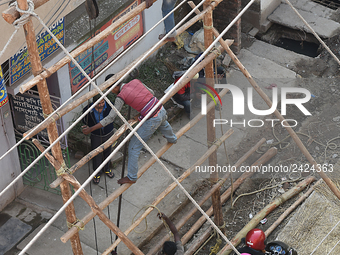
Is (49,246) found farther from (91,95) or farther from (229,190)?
(91,95)

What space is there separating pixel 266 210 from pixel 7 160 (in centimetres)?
432

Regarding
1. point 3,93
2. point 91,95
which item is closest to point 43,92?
point 91,95

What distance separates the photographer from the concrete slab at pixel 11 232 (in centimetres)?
751

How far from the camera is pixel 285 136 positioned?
9.67 meters

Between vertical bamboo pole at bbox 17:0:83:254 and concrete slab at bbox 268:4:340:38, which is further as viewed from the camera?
concrete slab at bbox 268:4:340:38

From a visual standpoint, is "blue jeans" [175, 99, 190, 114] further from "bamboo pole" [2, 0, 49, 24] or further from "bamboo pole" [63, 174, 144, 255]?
"bamboo pole" [2, 0, 49, 24]

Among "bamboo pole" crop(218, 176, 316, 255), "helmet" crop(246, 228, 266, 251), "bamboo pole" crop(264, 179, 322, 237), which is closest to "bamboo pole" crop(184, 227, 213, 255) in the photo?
"bamboo pole" crop(218, 176, 316, 255)

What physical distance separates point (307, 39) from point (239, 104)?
3.02 metres

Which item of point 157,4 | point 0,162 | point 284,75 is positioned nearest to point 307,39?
point 284,75

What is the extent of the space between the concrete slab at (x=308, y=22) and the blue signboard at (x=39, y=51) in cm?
638

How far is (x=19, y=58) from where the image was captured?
7.28 m

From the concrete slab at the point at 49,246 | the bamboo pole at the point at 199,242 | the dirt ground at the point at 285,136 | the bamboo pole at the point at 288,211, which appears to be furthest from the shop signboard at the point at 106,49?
the bamboo pole at the point at 288,211

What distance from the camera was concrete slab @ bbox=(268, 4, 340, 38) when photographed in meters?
12.0

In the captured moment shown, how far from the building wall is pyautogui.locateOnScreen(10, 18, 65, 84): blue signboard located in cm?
56
